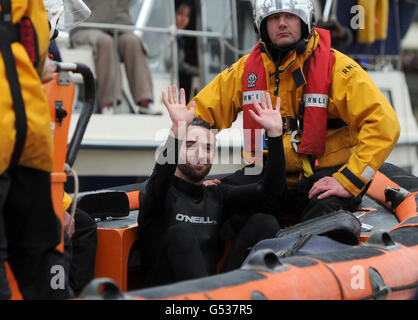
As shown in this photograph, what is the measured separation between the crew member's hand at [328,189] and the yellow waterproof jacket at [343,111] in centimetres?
2

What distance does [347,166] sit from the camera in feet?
10.9

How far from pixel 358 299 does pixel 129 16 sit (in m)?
4.63

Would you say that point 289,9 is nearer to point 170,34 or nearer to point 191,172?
point 191,172

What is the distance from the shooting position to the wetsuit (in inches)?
103

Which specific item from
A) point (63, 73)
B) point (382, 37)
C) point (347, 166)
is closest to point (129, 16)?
point (382, 37)

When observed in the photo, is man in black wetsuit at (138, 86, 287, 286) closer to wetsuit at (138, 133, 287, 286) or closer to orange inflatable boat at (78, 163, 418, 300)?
wetsuit at (138, 133, 287, 286)

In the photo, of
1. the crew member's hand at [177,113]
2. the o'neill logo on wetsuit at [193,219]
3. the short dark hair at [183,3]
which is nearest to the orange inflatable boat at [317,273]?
the o'neill logo on wetsuit at [193,219]

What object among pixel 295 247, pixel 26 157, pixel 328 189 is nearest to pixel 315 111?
pixel 328 189

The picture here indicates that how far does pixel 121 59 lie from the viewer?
6555mm

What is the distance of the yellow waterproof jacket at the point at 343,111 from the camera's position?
3.29m

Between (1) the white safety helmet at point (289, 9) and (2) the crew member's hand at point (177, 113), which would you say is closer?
(2) the crew member's hand at point (177, 113)

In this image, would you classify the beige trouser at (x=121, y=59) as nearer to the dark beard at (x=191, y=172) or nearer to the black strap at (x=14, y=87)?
the dark beard at (x=191, y=172)

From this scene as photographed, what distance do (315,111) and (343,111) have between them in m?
0.14
